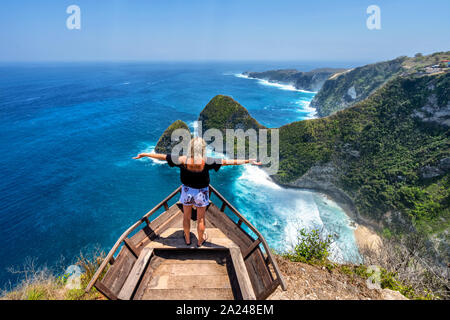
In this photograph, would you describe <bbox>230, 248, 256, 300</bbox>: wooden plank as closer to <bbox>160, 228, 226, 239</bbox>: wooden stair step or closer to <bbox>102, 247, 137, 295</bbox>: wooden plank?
<bbox>160, 228, 226, 239</bbox>: wooden stair step

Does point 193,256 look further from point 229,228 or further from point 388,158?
point 388,158

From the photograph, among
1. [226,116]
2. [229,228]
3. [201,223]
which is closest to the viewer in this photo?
[201,223]

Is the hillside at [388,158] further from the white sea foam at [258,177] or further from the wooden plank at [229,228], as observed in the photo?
the wooden plank at [229,228]

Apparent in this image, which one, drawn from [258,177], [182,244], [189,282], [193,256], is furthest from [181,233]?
[258,177]

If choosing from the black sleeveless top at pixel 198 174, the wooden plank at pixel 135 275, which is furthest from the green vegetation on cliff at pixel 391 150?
the wooden plank at pixel 135 275
